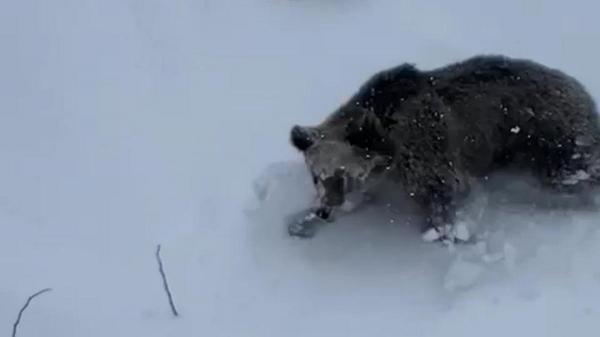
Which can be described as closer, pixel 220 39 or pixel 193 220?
pixel 193 220

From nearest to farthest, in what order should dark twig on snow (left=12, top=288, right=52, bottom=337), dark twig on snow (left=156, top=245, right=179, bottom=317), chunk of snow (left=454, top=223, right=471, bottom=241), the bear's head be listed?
dark twig on snow (left=12, top=288, right=52, bottom=337), dark twig on snow (left=156, top=245, right=179, bottom=317), the bear's head, chunk of snow (left=454, top=223, right=471, bottom=241)

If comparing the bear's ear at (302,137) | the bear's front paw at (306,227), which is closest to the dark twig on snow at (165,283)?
the bear's front paw at (306,227)

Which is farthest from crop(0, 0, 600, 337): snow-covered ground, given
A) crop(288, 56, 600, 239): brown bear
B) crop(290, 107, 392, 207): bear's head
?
crop(290, 107, 392, 207): bear's head

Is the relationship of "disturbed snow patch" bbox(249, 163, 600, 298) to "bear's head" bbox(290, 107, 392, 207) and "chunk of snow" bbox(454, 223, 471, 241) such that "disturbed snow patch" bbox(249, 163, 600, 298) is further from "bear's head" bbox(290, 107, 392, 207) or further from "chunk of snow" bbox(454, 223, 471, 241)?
"bear's head" bbox(290, 107, 392, 207)

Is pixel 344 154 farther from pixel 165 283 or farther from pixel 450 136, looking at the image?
pixel 165 283

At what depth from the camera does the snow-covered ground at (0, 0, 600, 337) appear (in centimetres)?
682

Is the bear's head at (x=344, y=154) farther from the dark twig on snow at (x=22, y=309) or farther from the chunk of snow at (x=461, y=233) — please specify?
the dark twig on snow at (x=22, y=309)

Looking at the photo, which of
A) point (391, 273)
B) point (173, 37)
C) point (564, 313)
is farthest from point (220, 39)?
point (564, 313)

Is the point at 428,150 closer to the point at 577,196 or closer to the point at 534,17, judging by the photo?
the point at 577,196

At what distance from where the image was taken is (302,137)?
7.03 m

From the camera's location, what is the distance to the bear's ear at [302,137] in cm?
703

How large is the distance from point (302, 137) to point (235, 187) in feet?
3.34

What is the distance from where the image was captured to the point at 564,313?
6668mm

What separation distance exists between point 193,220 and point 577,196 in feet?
9.14
